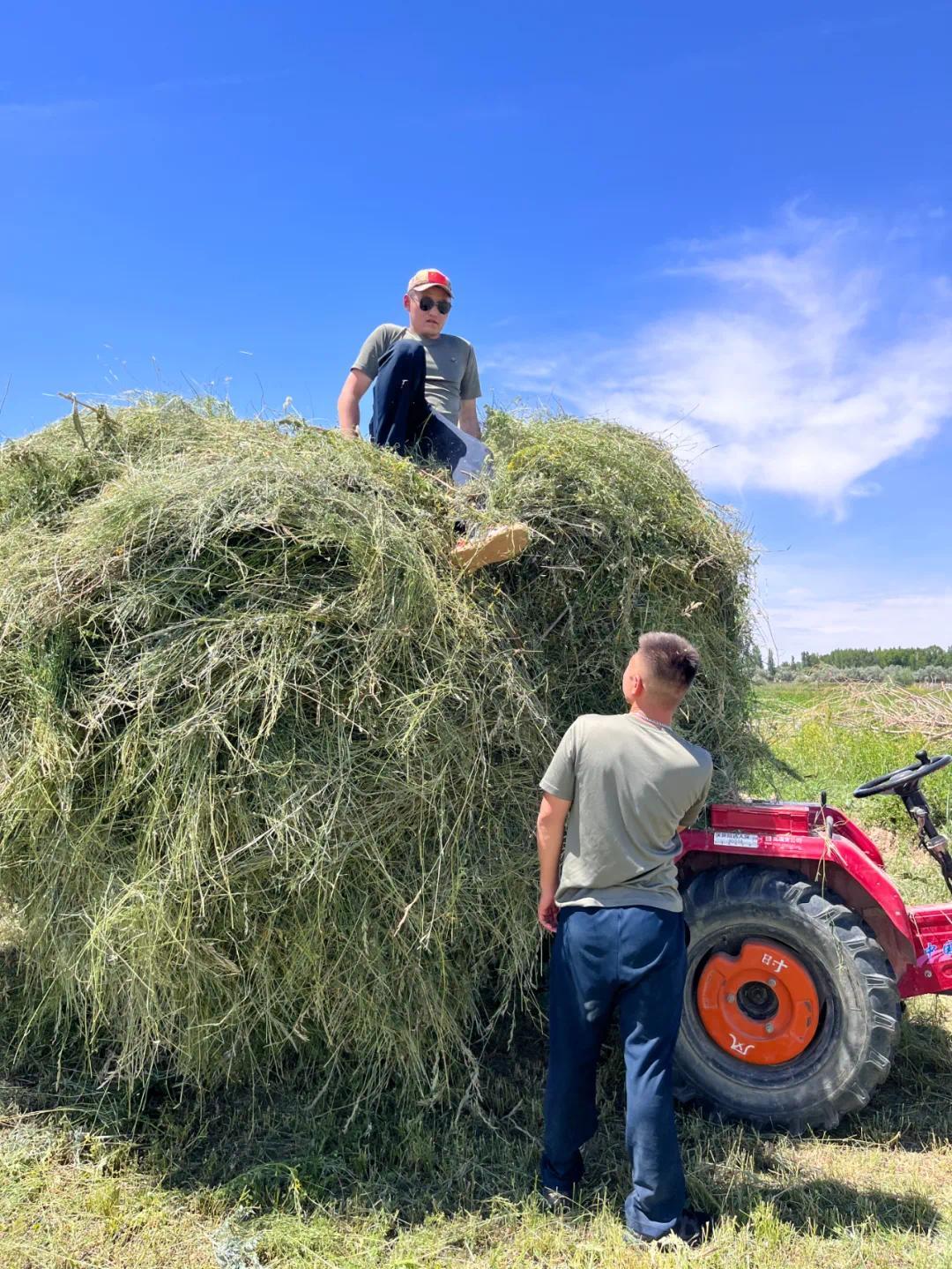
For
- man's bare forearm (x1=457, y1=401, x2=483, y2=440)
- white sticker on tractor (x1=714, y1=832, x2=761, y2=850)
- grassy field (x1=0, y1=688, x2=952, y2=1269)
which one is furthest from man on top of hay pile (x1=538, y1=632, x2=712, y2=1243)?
man's bare forearm (x1=457, y1=401, x2=483, y2=440)

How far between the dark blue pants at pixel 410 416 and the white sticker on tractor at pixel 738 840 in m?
1.96

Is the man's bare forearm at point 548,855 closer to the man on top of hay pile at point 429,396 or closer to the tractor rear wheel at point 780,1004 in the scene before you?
the tractor rear wheel at point 780,1004

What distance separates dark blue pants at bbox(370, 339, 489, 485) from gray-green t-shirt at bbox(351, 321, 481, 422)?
0.51m

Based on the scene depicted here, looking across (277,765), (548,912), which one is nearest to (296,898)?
(277,765)

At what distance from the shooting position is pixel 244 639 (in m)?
3.01

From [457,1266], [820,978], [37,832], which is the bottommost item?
[457,1266]

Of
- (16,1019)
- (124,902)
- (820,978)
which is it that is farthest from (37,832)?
(820,978)

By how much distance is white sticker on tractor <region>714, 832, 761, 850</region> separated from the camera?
3434 millimetres

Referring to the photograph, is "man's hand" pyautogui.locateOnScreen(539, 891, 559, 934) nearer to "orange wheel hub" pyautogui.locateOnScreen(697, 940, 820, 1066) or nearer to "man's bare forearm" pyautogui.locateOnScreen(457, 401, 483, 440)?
"orange wheel hub" pyautogui.locateOnScreen(697, 940, 820, 1066)

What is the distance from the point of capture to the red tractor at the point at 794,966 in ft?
10.7

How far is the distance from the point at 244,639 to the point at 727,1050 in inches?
96.3

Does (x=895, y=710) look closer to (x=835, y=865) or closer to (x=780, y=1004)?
(x=835, y=865)

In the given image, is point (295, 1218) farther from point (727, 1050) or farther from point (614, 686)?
point (614, 686)

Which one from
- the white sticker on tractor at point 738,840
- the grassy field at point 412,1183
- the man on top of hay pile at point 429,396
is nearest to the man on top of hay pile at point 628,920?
the grassy field at point 412,1183
